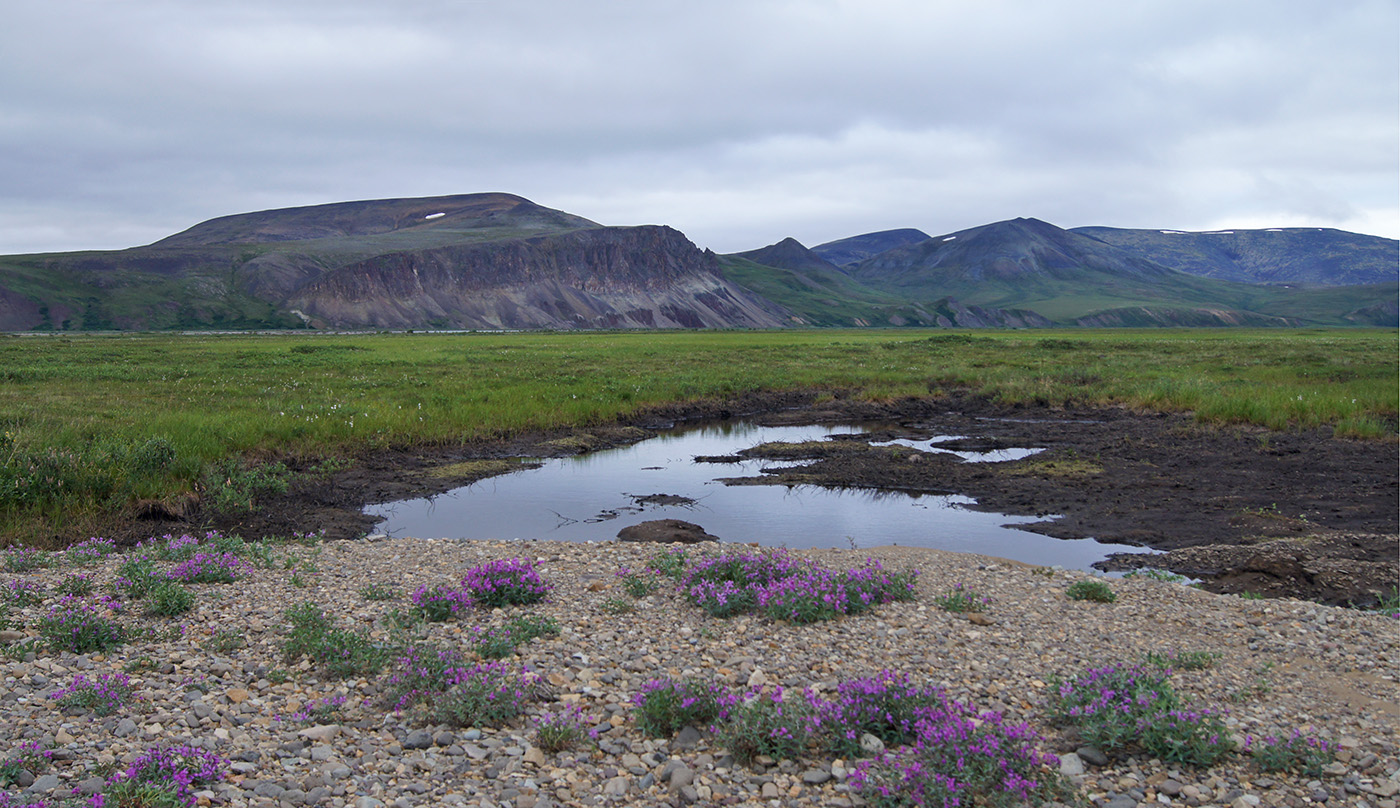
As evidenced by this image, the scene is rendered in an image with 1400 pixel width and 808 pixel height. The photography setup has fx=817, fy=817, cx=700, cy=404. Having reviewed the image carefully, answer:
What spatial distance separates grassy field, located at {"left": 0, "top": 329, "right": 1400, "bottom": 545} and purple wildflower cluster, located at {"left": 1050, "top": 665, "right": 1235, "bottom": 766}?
45.9ft

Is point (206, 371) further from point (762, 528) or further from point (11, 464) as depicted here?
point (762, 528)

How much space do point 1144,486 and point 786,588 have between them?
44.8ft

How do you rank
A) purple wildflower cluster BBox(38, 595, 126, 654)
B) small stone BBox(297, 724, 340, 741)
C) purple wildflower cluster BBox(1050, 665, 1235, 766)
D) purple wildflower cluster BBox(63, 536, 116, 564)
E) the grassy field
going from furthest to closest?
the grassy field < purple wildflower cluster BBox(63, 536, 116, 564) < purple wildflower cluster BBox(38, 595, 126, 654) < small stone BBox(297, 724, 340, 741) < purple wildflower cluster BBox(1050, 665, 1235, 766)

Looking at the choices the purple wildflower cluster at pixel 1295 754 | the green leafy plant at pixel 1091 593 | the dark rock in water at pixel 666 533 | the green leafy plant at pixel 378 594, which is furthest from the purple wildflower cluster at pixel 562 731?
the dark rock in water at pixel 666 533

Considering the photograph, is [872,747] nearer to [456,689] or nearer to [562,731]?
[562,731]

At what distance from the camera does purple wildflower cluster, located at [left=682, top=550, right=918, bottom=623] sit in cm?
856

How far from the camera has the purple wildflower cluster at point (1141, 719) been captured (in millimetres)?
5754

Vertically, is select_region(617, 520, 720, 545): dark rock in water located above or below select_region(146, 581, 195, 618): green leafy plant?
below

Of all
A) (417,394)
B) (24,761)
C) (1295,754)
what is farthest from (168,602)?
(417,394)

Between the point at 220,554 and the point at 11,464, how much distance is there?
5.95 meters

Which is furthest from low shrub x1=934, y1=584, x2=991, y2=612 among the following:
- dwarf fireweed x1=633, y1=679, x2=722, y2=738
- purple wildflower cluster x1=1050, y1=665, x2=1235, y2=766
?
dwarf fireweed x1=633, y1=679, x2=722, y2=738

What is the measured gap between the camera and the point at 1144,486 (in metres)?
18.8

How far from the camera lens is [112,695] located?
617cm

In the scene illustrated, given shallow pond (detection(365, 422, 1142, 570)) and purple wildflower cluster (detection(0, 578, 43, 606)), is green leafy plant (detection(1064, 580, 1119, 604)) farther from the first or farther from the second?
purple wildflower cluster (detection(0, 578, 43, 606))
